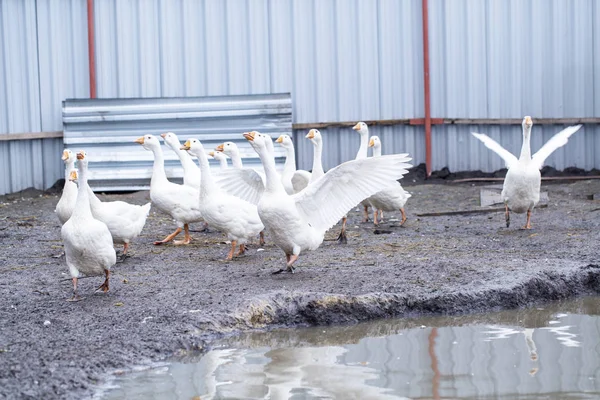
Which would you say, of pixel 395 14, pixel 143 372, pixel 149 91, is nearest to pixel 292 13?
pixel 395 14

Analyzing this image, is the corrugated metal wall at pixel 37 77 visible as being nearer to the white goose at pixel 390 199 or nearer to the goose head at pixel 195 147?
the goose head at pixel 195 147

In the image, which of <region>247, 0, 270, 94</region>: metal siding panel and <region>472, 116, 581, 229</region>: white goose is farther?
<region>247, 0, 270, 94</region>: metal siding panel

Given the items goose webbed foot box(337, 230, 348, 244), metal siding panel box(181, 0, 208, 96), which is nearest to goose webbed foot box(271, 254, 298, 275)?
goose webbed foot box(337, 230, 348, 244)

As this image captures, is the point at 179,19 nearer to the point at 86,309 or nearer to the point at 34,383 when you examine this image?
the point at 86,309

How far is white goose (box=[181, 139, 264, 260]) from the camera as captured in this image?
916cm

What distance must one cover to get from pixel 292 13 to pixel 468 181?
4131mm

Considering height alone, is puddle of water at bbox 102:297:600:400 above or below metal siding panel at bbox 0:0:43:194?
below

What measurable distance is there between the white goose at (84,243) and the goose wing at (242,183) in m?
2.79

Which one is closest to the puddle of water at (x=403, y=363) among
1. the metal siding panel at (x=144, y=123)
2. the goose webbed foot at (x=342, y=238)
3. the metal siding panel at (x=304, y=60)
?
the goose webbed foot at (x=342, y=238)

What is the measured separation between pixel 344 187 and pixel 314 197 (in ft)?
0.97

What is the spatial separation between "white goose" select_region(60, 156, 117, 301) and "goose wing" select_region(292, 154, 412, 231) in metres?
1.84

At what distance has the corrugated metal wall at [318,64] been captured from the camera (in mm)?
15516

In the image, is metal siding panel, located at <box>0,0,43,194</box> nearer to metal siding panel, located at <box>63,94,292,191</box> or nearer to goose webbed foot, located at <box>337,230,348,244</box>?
metal siding panel, located at <box>63,94,292,191</box>

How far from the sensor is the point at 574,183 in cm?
1468
